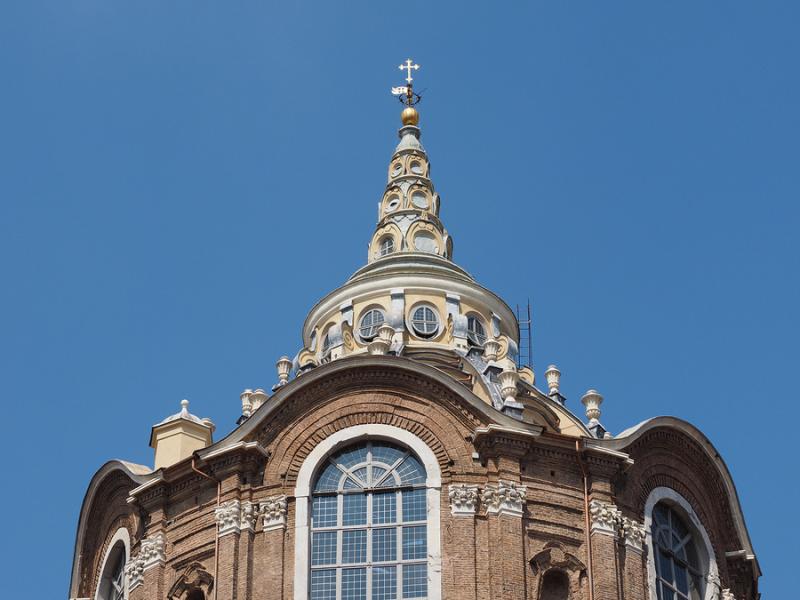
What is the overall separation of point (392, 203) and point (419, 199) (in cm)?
99

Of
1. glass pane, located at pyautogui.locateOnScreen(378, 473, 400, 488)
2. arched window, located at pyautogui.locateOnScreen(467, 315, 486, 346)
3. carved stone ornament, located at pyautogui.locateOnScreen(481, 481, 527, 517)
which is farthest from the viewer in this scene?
arched window, located at pyautogui.locateOnScreen(467, 315, 486, 346)

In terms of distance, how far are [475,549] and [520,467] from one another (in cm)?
298

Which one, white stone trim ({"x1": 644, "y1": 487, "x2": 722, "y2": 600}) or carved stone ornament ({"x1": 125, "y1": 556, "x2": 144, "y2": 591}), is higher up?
white stone trim ({"x1": 644, "y1": 487, "x2": 722, "y2": 600})

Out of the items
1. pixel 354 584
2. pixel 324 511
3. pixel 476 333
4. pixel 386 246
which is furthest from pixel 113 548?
pixel 386 246

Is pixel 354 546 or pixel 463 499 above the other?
pixel 463 499

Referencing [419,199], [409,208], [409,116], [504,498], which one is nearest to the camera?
[504,498]

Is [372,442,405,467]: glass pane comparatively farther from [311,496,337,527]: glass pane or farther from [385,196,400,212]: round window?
[385,196,400,212]: round window

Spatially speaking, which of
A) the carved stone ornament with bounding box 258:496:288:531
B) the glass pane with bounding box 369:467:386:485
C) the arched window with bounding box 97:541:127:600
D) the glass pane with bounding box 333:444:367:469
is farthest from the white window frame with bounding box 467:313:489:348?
the arched window with bounding box 97:541:127:600

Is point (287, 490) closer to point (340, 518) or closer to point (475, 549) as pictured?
point (340, 518)

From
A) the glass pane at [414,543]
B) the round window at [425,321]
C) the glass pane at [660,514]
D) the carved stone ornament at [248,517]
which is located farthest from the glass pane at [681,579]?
the round window at [425,321]

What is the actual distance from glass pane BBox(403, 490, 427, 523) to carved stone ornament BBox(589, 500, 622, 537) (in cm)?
466

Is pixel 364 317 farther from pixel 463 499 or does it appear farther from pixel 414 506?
pixel 463 499

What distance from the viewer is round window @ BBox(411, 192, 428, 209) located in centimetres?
7300

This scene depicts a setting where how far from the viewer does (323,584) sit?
53.9 m
